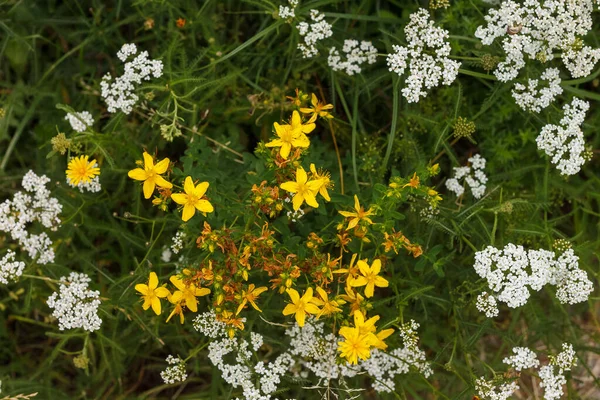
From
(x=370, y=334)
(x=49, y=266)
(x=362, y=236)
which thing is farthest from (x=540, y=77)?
(x=49, y=266)

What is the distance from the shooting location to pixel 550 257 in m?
3.93

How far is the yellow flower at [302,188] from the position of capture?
3359mm

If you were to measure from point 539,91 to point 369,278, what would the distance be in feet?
6.13

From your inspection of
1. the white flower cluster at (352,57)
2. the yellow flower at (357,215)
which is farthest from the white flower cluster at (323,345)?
the white flower cluster at (352,57)

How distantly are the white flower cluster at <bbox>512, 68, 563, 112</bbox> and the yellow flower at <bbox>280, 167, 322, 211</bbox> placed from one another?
1703mm

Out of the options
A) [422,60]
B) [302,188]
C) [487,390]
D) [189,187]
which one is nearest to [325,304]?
[302,188]

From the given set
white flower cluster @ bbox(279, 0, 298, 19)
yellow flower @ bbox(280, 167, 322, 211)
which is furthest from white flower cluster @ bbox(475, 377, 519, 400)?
white flower cluster @ bbox(279, 0, 298, 19)

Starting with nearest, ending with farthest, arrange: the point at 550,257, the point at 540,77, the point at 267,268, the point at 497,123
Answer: the point at 267,268
the point at 550,257
the point at 540,77
the point at 497,123

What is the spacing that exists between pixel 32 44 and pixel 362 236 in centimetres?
343

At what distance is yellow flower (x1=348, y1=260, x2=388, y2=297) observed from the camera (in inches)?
140

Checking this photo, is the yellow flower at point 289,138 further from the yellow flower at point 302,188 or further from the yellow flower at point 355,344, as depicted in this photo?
the yellow flower at point 355,344

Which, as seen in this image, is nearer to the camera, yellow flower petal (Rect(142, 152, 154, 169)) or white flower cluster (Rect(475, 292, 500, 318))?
yellow flower petal (Rect(142, 152, 154, 169))

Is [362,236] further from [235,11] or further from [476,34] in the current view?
[235,11]

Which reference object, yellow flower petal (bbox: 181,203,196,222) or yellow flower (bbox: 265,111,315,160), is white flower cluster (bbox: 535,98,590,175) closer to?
yellow flower (bbox: 265,111,315,160)
